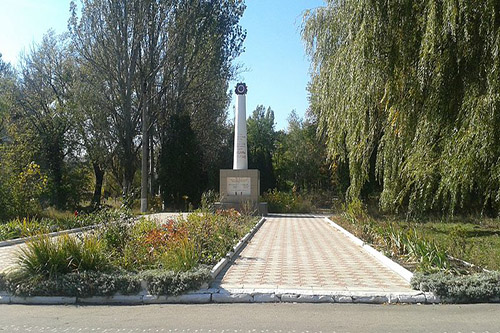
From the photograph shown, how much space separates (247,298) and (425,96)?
22.1 ft

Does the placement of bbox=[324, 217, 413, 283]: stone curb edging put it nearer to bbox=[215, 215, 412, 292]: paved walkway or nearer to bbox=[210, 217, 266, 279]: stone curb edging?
bbox=[215, 215, 412, 292]: paved walkway

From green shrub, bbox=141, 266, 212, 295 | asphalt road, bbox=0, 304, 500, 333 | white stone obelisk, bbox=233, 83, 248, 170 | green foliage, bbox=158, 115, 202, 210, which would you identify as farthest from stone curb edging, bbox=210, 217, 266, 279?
green foliage, bbox=158, 115, 202, 210

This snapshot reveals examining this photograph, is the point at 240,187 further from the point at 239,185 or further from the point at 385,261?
the point at 385,261

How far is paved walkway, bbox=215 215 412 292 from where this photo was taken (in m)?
7.54

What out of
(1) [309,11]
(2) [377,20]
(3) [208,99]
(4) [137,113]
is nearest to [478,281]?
(2) [377,20]

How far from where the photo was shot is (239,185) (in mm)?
26781

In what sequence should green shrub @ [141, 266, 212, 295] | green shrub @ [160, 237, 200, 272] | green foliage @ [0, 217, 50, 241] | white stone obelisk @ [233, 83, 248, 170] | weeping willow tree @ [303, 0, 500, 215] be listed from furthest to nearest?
white stone obelisk @ [233, 83, 248, 170] < green foliage @ [0, 217, 50, 241] < weeping willow tree @ [303, 0, 500, 215] < green shrub @ [160, 237, 200, 272] < green shrub @ [141, 266, 212, 295]

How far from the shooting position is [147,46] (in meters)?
31.3

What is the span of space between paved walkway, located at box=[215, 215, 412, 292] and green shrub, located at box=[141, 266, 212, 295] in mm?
492

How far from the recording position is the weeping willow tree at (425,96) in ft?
31.9

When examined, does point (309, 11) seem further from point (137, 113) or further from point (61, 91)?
point (61, 91)

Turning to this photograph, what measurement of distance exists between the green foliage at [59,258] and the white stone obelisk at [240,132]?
19.7 m

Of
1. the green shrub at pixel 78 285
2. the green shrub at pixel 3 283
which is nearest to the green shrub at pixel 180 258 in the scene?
the green shrub at pixel 78 285

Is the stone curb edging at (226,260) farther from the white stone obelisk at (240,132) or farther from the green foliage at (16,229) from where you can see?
the white stone obelisk at (240,132)
